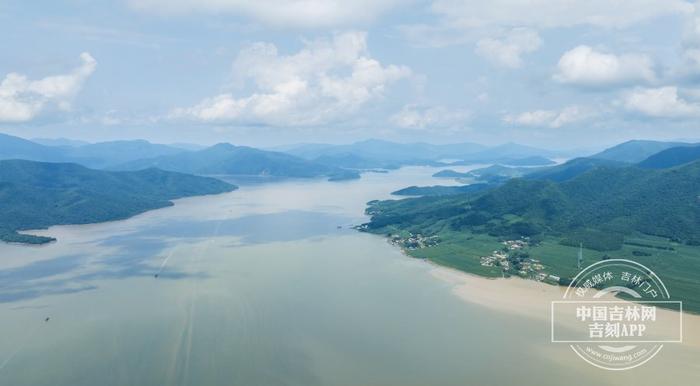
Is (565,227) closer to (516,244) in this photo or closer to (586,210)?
(586,210)

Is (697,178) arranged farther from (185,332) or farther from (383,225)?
(185,332)

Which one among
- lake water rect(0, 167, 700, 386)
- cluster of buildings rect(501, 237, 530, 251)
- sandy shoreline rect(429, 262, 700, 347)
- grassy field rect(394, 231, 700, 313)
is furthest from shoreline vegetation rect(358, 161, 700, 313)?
lake water rect(0, 167, 700, 386)

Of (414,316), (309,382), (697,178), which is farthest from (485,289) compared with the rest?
(697,178)

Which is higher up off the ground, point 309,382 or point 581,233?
point 581,233

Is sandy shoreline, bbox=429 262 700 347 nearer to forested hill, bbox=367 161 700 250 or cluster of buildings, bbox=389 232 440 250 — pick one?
cluster of buildings, bbox=389 232 440 250

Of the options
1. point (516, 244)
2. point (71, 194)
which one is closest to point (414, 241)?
point (516, 244)

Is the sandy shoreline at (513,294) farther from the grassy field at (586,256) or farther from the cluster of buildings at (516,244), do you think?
the cluster of buildings at (516,244)
